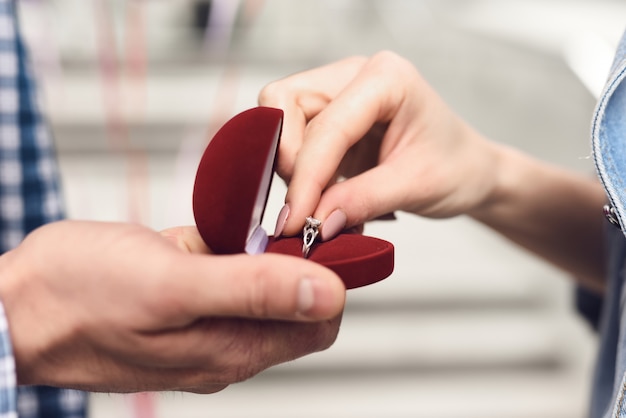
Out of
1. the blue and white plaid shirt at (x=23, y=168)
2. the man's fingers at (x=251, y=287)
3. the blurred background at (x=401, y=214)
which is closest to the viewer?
the man's fingers at (x=251, y=287)

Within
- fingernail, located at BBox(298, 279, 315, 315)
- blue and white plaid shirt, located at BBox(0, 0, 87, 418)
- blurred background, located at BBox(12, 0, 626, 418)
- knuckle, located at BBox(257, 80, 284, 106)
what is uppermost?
knuckle, located at BBox(257, 80, 284, 106)

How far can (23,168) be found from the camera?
80cm

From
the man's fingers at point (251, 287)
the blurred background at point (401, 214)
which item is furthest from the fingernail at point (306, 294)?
the blurred background at point (401, 214)

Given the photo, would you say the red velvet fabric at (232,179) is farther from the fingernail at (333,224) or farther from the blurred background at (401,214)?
the blurred background at (401,214)

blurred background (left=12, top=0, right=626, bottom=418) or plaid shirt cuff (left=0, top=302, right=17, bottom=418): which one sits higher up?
plaid shirt cuff (left=0, top=302, right=17, bottom=418)

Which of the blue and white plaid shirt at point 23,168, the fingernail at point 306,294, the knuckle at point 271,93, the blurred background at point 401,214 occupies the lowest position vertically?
the blurred background at point 401,214

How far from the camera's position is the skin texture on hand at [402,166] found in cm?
56

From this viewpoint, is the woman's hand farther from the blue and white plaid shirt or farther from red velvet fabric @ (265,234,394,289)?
the blue and white plaid shirt

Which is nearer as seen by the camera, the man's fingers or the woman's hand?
the man's fingers

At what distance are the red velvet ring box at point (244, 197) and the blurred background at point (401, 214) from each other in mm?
538

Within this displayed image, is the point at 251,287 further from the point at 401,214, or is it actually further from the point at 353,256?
the point at 401,214

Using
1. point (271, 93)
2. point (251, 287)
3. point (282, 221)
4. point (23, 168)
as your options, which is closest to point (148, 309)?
point (251, 287)

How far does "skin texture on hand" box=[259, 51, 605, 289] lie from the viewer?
564 mm

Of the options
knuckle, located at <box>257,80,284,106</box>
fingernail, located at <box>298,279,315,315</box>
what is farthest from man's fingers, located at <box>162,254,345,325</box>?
knuckle, located at <box>257,80,284,106</box>
